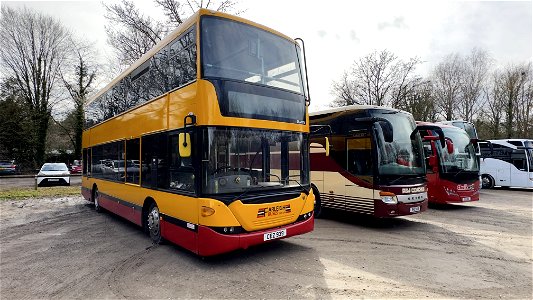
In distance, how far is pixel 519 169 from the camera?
17.9m

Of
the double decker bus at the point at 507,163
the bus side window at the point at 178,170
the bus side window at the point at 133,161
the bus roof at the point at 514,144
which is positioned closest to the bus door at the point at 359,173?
the bus side window at the point at 178,170

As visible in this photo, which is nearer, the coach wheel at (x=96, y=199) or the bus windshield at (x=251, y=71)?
the bus windshield at (x=251, y=71)

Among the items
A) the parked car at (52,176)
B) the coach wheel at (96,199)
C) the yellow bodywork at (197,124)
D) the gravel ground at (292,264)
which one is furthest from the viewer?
the parked car at (52,176)

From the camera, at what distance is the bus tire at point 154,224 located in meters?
6.64

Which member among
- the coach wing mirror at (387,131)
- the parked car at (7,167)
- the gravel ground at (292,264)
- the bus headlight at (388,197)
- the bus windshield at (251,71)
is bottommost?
the gravel ground at (292,264)

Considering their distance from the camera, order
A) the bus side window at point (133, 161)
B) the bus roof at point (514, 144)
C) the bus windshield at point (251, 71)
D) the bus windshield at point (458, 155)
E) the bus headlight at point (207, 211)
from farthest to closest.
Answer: the bus roof at point (514, 144), the bus windshield at point (458, 155), the bus side window at point (133, 161), the bus windshield at point (251, 71), the bus headlight at point (207, 211)

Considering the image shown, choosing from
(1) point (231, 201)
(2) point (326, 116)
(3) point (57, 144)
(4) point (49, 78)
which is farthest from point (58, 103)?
(1) point (231, 201)

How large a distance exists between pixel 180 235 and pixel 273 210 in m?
1.68

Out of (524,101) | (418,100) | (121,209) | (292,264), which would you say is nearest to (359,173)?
(292,264)

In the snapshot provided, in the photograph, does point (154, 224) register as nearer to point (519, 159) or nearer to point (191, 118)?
point (191, 118)

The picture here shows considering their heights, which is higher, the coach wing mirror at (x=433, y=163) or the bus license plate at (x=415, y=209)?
the coach wing mirror at (x=433, y=163)

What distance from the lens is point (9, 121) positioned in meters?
32.4

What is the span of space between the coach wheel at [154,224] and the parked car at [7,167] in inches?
1234

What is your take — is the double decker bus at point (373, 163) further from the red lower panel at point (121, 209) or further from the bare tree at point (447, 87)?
the bare tree at point (447, 87)
